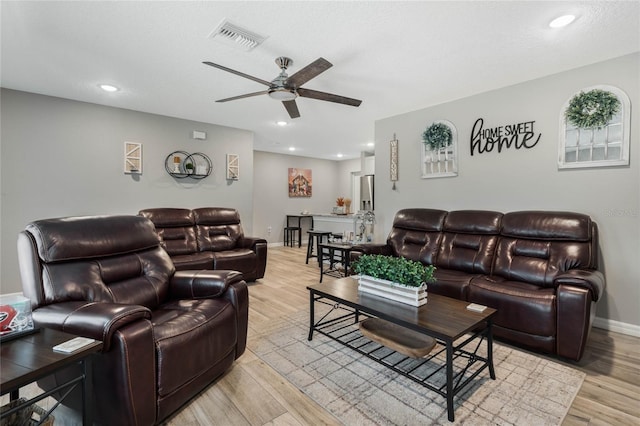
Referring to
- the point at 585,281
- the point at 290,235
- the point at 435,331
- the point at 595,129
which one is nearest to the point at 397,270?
the point at 435,331

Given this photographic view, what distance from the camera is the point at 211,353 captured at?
5.99 ft

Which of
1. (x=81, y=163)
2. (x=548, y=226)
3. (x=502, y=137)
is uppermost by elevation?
(x=502, y=137)

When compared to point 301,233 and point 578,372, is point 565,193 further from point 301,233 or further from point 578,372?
point 301,233

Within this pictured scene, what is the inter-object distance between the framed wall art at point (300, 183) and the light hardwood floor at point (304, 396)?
5.88m

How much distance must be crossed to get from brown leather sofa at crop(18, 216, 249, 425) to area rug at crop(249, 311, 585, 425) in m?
0.51

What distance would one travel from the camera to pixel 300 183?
8570 millimetres

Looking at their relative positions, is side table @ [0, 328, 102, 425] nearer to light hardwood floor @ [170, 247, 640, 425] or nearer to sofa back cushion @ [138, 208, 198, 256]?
light hardwood floor @ [170, 247, 640, 425]

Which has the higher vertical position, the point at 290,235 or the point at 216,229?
the point at 216,229

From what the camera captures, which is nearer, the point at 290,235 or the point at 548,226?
the point at 548,226

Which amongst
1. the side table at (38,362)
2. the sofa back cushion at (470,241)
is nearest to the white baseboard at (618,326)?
the sofa back cushion at (470,241)

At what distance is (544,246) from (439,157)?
5.80 ft

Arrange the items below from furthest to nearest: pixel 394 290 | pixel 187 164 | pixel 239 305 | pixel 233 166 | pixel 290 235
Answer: pixel 290 235, pixel 233 166, pixel 187 164, pixel 394 290, pixel 239 305

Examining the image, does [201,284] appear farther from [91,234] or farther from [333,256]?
[333,256]

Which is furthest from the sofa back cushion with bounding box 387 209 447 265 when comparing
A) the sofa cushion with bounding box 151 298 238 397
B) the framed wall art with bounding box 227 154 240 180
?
the framed wall art with bounding box 227 154 240 180
